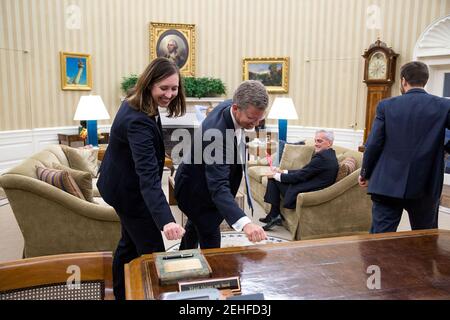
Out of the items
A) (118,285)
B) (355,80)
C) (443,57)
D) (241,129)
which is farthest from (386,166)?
(355,80)

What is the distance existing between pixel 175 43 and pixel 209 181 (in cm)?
763

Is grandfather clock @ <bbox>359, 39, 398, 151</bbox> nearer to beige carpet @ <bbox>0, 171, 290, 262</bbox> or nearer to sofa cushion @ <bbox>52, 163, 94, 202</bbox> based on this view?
beige carpet @ <bbox>0, 171, 290, 262</bbox>

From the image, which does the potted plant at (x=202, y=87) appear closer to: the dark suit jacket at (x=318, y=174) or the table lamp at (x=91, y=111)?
the table lamp at (x=91, y=111)

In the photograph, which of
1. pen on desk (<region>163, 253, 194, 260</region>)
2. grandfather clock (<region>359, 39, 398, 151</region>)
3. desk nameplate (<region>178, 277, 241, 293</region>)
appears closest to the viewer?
desk nameplate (<region>178, 277, 241, 293</region>)

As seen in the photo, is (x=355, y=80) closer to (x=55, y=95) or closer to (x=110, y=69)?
(x=110, y=69)

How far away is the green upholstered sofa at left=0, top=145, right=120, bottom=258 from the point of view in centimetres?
330

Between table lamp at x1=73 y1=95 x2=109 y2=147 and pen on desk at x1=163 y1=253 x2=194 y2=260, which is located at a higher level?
table lamp at x1=73 y1=95 x2=109 y2=147

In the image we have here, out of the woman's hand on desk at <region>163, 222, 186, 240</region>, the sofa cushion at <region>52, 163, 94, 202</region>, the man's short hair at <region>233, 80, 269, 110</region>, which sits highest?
the man's short hair at <region>233, 80, 269, 110</region>

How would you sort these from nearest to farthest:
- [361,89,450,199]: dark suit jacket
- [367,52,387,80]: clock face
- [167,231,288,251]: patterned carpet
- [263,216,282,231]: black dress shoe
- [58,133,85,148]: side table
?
[361,89,450,199]: dark suit jacket < [167,231,288,251]: patterned carpet < [263,216,282,231]: black dress shoe < [367,52,387,80]: clock face < [58,133,85,148]: side table

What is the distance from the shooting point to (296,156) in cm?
545

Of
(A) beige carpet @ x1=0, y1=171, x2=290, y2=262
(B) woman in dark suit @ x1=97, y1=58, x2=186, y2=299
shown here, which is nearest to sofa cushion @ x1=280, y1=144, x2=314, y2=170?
(A) beige carpet @ x1=0, y1=171, x2=290, y2=262

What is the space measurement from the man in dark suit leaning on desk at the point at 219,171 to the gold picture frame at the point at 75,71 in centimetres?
652

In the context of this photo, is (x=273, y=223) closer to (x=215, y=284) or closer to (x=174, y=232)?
(x=174, y=232)

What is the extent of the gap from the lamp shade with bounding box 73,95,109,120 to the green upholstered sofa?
2149mm
